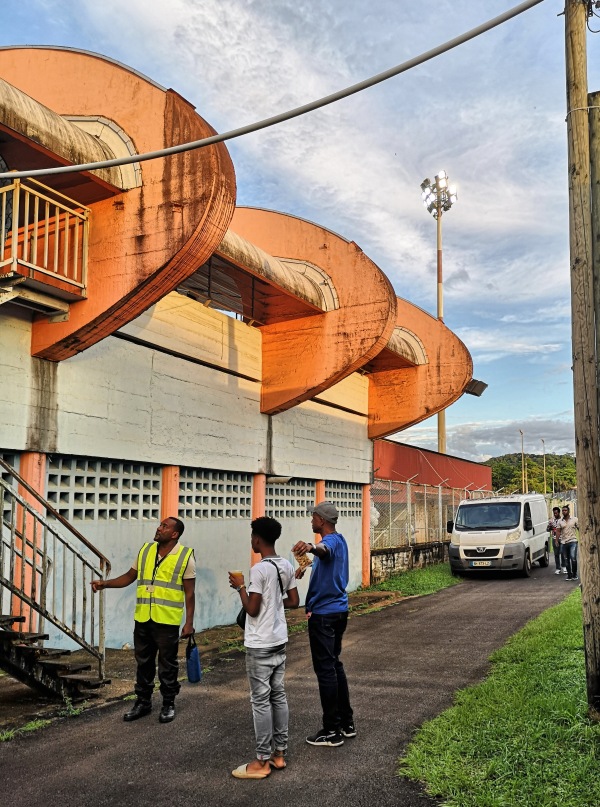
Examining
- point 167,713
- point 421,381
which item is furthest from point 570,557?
point 167,713

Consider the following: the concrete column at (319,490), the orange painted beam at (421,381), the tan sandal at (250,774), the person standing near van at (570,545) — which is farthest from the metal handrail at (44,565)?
the person standing near van at (570,545)

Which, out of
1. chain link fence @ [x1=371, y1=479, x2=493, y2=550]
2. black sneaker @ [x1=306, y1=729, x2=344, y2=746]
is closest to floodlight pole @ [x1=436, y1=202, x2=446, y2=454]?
chain link fence @ [x1=371, y1=479, x2=493, y2=550]

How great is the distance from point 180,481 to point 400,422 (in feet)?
27.0

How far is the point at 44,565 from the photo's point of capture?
637 cm

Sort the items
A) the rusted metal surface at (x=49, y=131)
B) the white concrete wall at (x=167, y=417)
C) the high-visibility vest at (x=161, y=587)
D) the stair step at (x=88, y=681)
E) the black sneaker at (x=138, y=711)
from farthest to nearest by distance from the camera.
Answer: the white concrete wall at (x=167, y=417) < the rusted metal surface at (x=49, y=131) < the stair step at (x=88, y=681) < the black sneaker at (x=138, y=711) < the high-visibility vest at (x=161, y=587)

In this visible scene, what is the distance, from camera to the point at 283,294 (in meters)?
11.9

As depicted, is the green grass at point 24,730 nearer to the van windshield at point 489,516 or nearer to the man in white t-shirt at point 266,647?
the man in white t-shirt at point 266,647

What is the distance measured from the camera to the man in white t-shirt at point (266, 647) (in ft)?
15.2

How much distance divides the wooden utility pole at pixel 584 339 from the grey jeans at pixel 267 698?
2406mm

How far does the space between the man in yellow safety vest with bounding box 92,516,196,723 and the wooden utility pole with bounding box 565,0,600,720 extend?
3094 mm

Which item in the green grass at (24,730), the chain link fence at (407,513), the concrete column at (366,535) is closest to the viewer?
the green grass at (24,730)

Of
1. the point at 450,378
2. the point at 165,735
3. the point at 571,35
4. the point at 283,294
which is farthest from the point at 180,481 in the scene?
the point at 450,378

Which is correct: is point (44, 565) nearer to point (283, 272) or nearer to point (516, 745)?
point (516, 745)

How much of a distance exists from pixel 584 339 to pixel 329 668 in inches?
128
